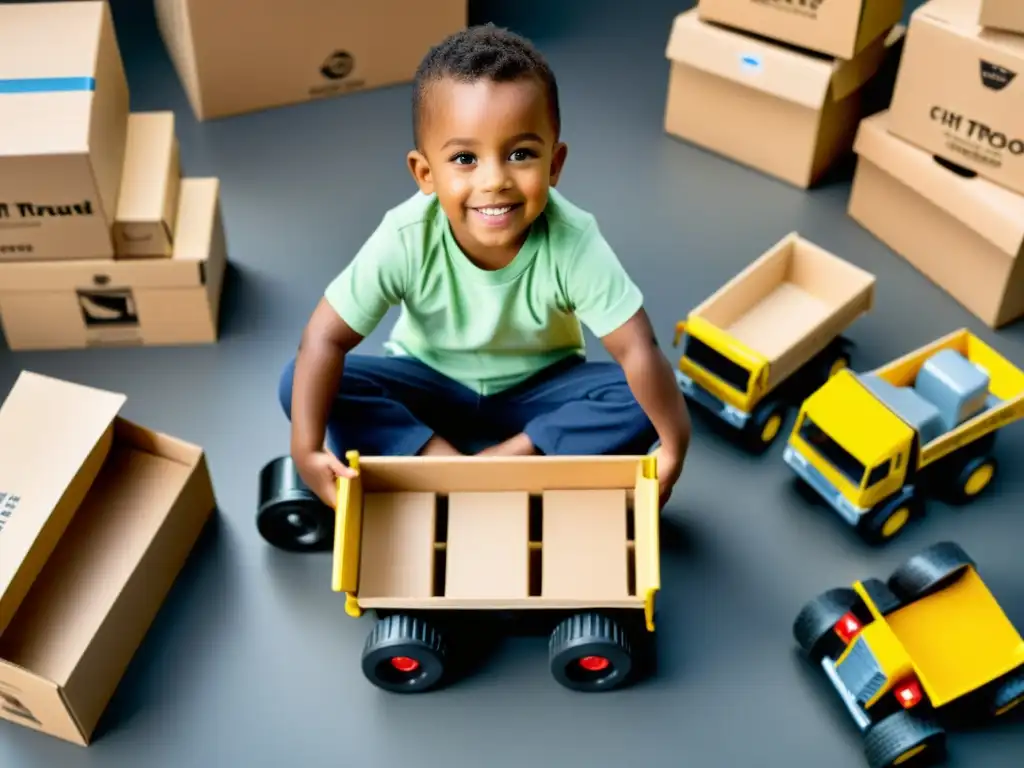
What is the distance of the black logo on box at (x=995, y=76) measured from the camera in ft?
4.75

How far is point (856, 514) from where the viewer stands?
1.32 metres

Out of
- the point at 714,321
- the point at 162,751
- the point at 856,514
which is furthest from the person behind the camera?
the point at 714,321

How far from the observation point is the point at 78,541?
128cm

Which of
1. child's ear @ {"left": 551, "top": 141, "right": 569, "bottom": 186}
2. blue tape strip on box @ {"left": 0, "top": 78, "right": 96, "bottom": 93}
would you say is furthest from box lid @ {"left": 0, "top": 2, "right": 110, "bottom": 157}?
child's ear @ {"left": 551, "top": 141, "right": 569, "bottom": 186}

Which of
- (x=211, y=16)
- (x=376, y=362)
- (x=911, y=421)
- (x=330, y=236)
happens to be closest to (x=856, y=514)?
(x=911, y=421)

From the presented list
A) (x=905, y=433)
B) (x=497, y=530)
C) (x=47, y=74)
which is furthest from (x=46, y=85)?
(x=905, y=433)

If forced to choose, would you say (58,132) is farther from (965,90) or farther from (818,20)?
(965,90)

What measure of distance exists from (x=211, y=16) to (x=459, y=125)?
94cm

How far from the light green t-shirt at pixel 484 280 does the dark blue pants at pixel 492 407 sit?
Answer: 0.11 metres

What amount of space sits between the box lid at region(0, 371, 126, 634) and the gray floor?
0.17 m

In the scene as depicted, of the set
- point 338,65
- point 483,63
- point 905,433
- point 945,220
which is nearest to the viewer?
point 483,63

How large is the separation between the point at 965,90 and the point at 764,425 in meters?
0.52

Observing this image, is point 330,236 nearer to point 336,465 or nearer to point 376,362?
point 376,362

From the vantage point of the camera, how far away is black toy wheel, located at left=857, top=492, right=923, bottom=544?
134cm
